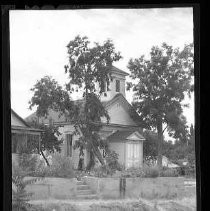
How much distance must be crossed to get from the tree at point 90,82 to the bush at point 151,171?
7.3 inches

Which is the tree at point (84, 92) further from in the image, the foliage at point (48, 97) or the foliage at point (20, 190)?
the foliage at point (20, 190)

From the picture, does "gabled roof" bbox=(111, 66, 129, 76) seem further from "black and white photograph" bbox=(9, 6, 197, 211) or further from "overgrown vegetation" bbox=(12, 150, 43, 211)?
"overgrown vegetation" bbox=(12, 150, 43, 211)

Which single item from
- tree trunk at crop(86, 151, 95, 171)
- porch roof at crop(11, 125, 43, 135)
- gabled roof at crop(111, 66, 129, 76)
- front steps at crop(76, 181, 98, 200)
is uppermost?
gabled roof at crop(111, 66, 129, 76)

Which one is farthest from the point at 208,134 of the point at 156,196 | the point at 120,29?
the point at 120,29

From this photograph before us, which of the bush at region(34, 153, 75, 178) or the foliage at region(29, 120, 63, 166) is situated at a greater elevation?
the foliage at region(29, 120, 63, 166)

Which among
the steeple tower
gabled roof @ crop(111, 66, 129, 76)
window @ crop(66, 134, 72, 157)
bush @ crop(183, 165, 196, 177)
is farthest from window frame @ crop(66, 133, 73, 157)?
bush @ crop(183, 165, 196, 177)

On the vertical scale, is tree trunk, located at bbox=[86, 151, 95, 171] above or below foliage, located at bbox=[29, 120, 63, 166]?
below

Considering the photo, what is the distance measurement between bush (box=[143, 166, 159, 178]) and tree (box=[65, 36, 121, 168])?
19 cm

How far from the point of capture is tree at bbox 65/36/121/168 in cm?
138

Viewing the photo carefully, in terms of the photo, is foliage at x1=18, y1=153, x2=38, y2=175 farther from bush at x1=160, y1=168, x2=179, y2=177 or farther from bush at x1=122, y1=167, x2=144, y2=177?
bush at x1=160, y1=168, x2=179, y2=177

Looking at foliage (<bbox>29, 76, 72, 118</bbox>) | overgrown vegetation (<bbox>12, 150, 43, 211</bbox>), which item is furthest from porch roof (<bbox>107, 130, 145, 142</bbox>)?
overgrown vegetation (<bbox>12, 150, 43, 211</bbox>)

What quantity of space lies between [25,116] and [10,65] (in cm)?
21

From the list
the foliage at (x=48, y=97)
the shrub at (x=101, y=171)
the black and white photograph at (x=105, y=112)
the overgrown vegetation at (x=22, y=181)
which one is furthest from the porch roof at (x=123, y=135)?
the overgrown vegetation at (x=22, y=181)

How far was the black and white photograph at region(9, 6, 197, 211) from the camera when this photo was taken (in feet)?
4.41
